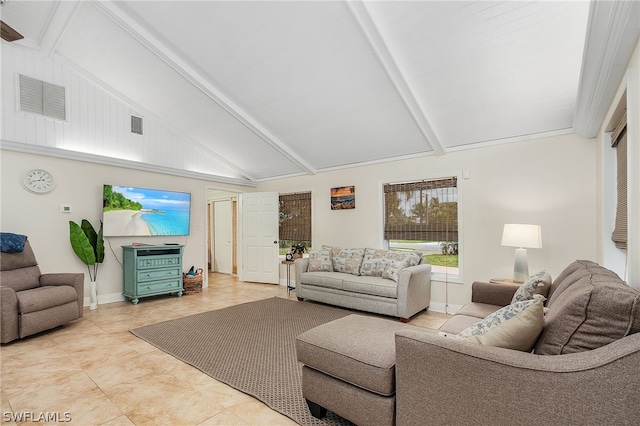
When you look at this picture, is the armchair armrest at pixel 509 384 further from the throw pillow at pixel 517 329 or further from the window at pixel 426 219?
the window at pixel 426 219

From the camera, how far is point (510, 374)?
1202 millimetres

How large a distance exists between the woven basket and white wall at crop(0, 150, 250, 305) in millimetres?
781

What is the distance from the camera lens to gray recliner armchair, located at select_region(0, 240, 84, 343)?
10.0ft

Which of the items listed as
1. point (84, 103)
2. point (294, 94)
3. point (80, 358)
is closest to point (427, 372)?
point (80, 358)

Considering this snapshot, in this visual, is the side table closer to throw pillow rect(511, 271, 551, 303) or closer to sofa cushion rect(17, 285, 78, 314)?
sofa cushion rect(17, 285, 78, 314)

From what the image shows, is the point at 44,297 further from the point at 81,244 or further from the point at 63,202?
the point at 63,202

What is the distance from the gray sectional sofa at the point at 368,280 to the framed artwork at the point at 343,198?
33.5 inches

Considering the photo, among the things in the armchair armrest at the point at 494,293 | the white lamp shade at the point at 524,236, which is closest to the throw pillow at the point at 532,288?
the armchair armrest at the point at 494,293

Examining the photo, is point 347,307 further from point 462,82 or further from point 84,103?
point 84,103

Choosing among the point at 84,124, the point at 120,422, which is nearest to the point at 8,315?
the point at 120,422

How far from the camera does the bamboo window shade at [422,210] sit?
445 centimetres

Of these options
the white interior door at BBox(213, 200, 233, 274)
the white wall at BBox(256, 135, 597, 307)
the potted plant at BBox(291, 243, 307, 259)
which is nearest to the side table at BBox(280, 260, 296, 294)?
the potted plant at BBox(291, 243, 307, 259)

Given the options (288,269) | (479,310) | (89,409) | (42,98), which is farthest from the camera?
(288,269)

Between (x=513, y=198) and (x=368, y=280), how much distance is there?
2.16m
